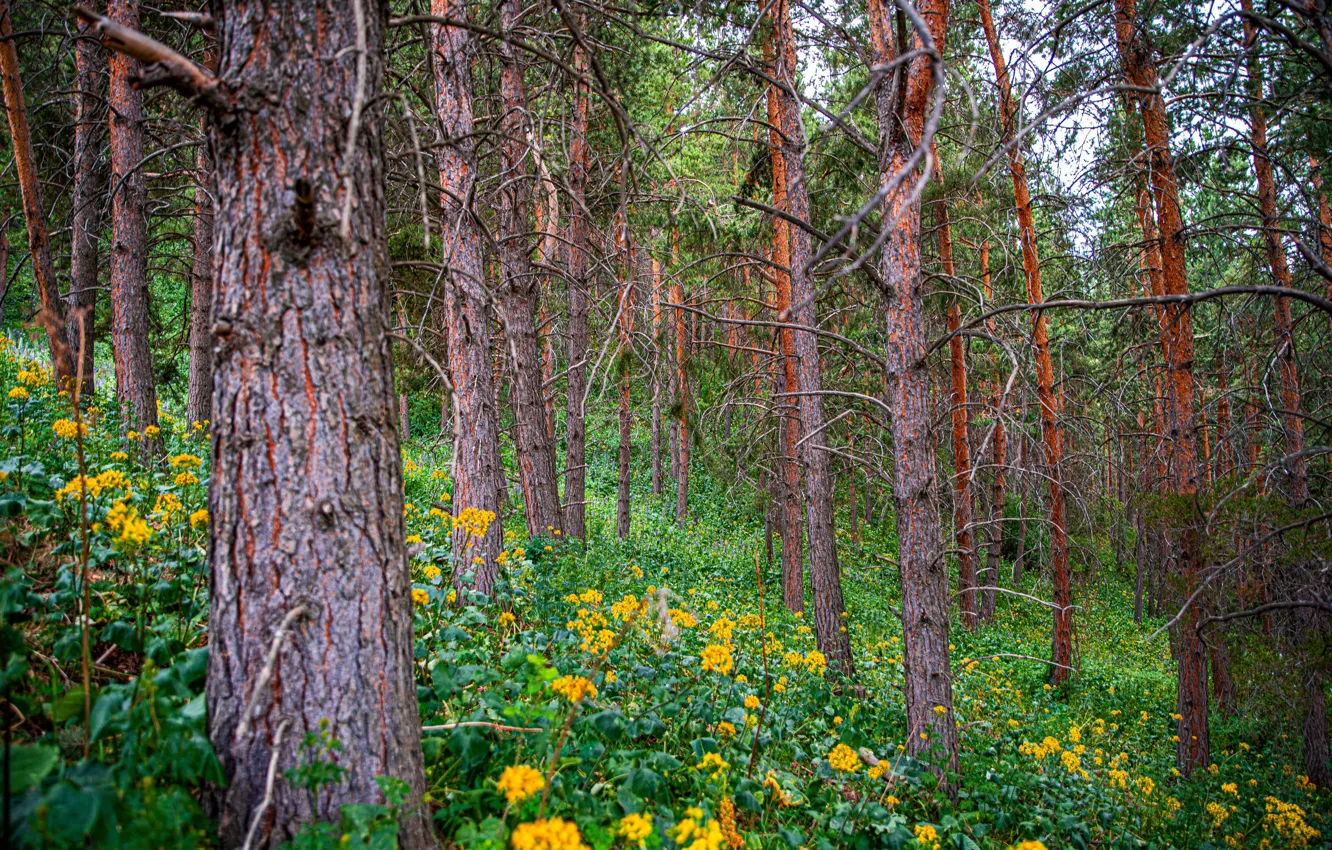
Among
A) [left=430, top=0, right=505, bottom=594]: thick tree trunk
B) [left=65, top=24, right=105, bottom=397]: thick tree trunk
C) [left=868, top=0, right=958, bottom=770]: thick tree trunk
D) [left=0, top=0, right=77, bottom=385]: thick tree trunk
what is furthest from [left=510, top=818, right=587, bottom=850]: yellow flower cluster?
[left=65, top=24, right=105, bottom=397]: thick tree trunk

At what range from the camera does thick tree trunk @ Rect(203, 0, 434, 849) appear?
71.5 inches

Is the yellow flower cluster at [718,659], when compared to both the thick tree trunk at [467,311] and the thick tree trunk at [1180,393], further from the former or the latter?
the thick tree trunk at [1180,393]

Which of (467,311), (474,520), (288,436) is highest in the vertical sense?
(467,311)

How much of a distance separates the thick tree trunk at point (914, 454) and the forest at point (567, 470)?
0.09ft

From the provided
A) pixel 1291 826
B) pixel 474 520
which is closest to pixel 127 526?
pixel 474 520

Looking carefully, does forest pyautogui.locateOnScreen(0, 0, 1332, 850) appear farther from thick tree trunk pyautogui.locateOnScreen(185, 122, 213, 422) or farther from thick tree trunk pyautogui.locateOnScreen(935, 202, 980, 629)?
thick tree trunk pyautogui.locateOnScreen(935, 202, 980, 629)

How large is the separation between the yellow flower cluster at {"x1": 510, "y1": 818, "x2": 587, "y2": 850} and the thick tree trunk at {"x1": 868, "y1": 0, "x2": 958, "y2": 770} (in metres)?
3.25

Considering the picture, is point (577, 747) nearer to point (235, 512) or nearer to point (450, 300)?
point (235, 512)

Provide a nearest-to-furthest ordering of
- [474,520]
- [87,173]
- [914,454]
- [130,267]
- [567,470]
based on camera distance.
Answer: [474,520], [914,454], [130,267], [87,173], [567,470]

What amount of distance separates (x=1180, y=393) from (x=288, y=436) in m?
9.17

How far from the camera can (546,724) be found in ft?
8.25

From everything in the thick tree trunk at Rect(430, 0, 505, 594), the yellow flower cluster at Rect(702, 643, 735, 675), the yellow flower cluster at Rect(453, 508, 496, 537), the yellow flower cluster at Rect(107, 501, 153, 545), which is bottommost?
the yellow flower cluster at Rect(702, 643, 735, 675)

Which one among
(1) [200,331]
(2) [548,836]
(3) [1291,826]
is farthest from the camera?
(1) [200,331]

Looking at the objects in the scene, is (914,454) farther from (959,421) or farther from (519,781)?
(959,421)
